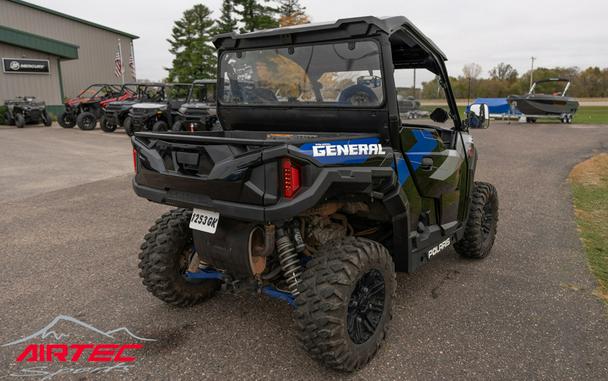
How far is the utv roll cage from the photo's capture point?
9.40 ft

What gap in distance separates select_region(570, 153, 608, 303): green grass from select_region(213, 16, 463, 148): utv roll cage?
6.32ft

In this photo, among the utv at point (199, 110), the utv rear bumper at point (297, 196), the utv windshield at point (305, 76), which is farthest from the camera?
the utv at point (199, 110)

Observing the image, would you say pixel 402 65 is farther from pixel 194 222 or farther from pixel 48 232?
pixel 48 232

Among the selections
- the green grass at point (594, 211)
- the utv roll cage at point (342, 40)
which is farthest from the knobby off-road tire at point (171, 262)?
the green grass at point (594, 211)

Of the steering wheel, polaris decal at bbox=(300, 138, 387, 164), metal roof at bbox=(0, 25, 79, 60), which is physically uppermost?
metal roof at bbox=(0, 25, 79, 60)

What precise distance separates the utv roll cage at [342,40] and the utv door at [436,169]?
21cm

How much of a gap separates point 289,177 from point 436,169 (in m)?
1.43

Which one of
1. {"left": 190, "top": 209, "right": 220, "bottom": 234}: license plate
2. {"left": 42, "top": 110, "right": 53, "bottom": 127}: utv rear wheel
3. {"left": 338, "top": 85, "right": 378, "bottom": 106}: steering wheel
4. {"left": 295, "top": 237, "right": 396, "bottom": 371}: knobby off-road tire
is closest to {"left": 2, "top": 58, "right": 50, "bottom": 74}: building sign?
{"left": 42, "top": 110, "right": 53, "bottom": 127}: utv rear wheel

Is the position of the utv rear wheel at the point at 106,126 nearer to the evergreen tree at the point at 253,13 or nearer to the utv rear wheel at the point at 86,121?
the utv rear wheel at the point at 86,121

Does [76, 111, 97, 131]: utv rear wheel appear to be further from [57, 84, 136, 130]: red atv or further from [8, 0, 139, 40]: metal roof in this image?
[8, 0, 139, 40]: metal roof

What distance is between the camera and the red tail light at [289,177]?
235cm

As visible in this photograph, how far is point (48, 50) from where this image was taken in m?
24.0

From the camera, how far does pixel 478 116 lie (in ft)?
13.1

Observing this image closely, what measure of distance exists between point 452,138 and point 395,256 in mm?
1268
